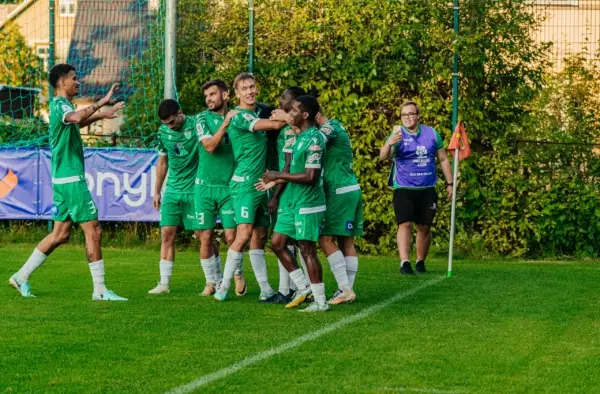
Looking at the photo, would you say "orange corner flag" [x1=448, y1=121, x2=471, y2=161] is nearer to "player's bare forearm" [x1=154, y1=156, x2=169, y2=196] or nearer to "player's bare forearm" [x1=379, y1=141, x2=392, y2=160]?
"player's bare forearm" [x1=379, y1=141, x2=392, y2=160]

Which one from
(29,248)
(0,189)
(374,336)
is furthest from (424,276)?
(0,189)

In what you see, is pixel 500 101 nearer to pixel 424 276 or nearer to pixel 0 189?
pixel 424 276

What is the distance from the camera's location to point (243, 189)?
10.9 metres

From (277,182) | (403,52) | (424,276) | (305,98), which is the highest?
(403,52)

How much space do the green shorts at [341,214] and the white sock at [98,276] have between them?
212 centimetres

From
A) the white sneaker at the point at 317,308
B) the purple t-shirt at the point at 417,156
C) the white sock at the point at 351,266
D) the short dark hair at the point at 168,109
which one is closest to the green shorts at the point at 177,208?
the short dark hair at the point at 168,109

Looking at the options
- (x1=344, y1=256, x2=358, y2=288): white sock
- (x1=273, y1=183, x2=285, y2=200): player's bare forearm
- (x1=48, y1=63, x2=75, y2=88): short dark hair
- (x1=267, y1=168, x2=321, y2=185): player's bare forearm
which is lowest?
(x1=344, y1=256, x2=358, y2=288): white sock

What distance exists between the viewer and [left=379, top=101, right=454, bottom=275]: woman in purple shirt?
47.1ft

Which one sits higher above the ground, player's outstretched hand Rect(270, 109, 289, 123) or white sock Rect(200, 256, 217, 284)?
player's outstretched hand Rect(270, 109, 289, 123)

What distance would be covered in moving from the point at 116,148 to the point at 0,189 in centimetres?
197

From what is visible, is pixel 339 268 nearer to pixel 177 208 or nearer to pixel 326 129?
pixel 326 129

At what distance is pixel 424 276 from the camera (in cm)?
1377

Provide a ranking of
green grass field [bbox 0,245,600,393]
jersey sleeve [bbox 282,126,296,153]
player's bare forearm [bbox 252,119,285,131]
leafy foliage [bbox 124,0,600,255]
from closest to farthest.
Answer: green grass field [bbox 0,245,600,393]
player's bare forearm [bbox 252,119,285,131]
jersey sleeve [bbox 282,126,296,153]
leafy foliage [bbox 124,0,600,255]

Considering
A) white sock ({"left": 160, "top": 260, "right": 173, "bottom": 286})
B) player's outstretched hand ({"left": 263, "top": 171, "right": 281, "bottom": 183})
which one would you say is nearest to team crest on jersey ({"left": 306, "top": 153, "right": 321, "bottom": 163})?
player's outstretched hand ({"left": 263, "top": 171, "right": 281, "bottom": 183})
